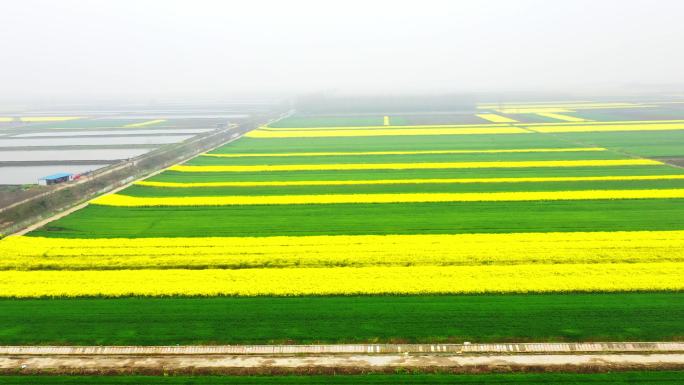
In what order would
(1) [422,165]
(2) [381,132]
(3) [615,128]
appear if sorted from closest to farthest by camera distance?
(1) [422,165] → (3) [615,128] → (2) [381,132]

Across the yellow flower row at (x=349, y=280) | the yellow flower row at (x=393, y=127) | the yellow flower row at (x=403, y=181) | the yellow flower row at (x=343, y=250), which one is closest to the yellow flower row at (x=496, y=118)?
the yellow flower row at (x=393, y=127)

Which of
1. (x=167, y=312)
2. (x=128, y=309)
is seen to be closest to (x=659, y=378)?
(x=167, y=312)

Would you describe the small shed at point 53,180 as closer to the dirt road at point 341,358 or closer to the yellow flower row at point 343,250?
the yellow flower row at point 343,250

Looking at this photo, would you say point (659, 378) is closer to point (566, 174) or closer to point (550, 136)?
point (566, 174)

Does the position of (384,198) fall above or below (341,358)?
above

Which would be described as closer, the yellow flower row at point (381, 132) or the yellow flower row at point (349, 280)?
the yellow flower row at point (349, 280)

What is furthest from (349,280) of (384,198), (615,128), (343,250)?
(615,128)

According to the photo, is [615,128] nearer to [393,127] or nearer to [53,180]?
[393,127]
